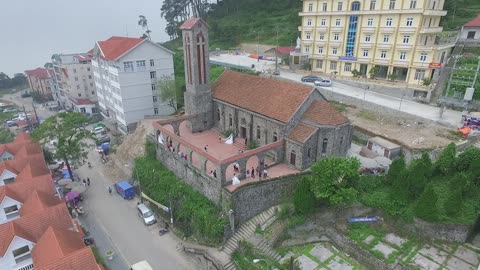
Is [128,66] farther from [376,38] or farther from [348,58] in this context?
[376,38]

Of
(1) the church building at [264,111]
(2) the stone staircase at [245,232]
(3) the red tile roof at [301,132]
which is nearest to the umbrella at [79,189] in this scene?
(1) the church building at [264,111]

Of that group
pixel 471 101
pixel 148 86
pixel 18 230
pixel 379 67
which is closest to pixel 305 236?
pixel 18 230

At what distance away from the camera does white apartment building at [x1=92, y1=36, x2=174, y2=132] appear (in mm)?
49250

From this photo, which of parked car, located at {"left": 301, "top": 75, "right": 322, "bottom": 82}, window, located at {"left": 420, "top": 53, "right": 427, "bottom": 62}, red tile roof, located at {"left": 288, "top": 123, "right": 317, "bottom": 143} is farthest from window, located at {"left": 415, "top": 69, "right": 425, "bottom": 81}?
red tile roof, located at {"left": 288, "top": 123, "right": 317, "bottom": 143}

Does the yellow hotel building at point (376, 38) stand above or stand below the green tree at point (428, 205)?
above

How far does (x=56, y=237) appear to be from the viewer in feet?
76.2

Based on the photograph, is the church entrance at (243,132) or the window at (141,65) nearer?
the church entrance at (243,132)

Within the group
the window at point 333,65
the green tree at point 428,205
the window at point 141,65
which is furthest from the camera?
the window at point 333,65

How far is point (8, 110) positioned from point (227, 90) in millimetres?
72021

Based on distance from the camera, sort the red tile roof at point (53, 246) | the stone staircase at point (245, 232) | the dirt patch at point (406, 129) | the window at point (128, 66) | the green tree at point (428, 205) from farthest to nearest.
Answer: the window at point (128, 66), the dirt patch at point (406, 129), the stone staircase at point (245, 232), the green tree at point (428, 205), the red tile roof at point (53, 246)

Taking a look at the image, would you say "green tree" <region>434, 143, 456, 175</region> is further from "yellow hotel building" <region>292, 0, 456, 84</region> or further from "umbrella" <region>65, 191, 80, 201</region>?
"umbrella" <region>65, 191, 80, 201</region>

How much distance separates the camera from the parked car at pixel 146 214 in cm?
3275

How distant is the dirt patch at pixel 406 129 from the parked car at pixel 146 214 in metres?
26.8

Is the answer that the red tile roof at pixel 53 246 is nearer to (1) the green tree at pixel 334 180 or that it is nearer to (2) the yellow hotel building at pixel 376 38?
(1) the green tree at pixel 334 180
